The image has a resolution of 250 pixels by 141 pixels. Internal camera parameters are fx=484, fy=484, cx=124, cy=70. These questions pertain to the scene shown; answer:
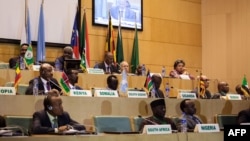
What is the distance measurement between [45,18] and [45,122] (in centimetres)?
460

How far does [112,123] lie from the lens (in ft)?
17.4

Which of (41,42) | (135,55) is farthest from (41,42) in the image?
(135,55)

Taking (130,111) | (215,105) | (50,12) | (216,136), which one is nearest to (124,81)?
(130,111)

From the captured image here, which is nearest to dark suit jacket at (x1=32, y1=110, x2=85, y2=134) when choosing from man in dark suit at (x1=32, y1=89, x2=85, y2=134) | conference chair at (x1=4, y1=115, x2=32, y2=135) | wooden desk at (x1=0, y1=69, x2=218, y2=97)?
man in dark suit at (x1=32, y1=89, x2=85, y2=134)

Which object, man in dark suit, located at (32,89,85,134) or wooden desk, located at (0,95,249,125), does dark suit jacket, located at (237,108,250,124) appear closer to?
wooden desk, located at (0,95,249,125)

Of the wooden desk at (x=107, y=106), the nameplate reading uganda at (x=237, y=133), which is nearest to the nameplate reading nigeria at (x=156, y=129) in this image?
the nameplate reading uganda at (x=237, y=133)

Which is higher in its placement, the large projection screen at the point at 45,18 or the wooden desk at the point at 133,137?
the large projection screen at the point at 45,18

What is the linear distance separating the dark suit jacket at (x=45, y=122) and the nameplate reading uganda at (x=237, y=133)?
66.0 inches

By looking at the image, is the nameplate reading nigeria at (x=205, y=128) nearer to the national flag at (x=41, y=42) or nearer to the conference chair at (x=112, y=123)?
the conference chair at (x=112, y=123)

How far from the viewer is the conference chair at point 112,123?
5194 millimetres

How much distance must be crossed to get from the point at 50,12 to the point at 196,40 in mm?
3966

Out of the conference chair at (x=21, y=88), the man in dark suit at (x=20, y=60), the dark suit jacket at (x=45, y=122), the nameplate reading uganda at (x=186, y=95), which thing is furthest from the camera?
the man in dark suit at (x=20, y=60)

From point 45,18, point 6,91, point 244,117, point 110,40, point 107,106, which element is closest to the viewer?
point 6,91

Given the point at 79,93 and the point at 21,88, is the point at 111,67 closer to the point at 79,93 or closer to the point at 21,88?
the point at 21,88
